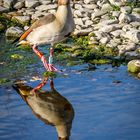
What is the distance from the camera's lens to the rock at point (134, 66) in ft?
41.4

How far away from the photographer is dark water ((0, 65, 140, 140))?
921 cm

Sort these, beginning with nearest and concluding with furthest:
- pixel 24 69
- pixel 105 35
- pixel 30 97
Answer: pixel 30 97, pixel 24 69, pixel 105 35

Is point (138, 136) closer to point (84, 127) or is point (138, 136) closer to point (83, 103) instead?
point (84, 127)

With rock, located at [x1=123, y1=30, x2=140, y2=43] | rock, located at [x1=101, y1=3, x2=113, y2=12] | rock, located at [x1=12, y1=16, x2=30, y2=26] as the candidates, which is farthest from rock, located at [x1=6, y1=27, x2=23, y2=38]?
rock, located at [x1=123, y1=30, x2=140, y2=43]

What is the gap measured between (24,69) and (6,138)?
4654 millimetres

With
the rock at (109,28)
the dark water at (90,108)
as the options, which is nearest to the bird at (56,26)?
the dark water at (90,108)

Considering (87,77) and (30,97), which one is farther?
(87,77)

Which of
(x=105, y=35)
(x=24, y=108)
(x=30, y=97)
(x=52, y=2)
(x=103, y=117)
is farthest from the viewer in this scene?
(x=52, y=2)

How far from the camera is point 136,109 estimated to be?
33.9ft

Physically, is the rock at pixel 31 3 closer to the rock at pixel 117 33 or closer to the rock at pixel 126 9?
the rock at pixel 126 9

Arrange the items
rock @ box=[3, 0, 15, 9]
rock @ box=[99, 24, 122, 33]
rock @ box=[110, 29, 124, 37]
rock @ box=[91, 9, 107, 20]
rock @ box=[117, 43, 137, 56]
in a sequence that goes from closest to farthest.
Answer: rock @ box=[117, 43, 137, 56] < rock @ box=[110, 29, 124, 37] < rock @ box=[99, 24, 122, 33] < rock @ box=[91, 9, 107, 20] < rock @ box=[3, 0, 15, 9]

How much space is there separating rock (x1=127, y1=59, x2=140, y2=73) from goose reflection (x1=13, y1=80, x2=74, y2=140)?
2047mm

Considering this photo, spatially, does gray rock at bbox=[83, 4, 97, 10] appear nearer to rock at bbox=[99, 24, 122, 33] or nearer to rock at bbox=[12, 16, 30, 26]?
rock at bbox=[12, 16, 30, 26]

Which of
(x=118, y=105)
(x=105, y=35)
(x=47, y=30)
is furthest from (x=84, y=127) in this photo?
(x=105, y=35)
